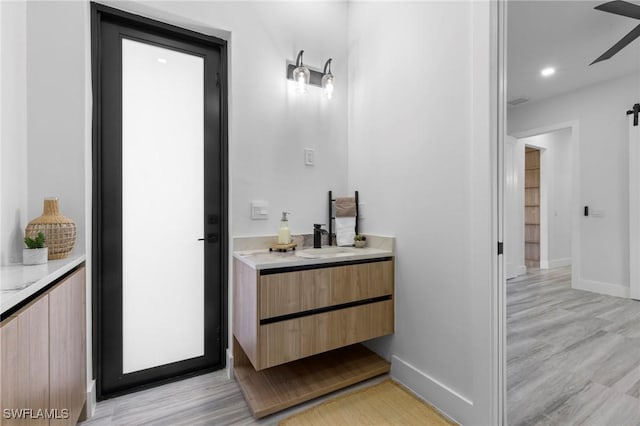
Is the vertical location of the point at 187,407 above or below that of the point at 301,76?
below

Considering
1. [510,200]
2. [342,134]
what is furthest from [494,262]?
[510,200]

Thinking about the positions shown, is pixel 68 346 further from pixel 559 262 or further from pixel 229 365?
pixel 559 262

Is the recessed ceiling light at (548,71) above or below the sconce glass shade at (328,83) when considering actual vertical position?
above

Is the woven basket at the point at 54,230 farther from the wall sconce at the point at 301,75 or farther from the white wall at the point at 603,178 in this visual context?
the white wall at the point at 603,178

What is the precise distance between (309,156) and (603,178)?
422cm

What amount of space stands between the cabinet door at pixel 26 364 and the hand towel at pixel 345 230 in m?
1.69

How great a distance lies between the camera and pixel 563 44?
3078 mm

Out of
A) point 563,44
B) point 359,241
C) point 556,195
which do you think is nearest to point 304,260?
point 359,241

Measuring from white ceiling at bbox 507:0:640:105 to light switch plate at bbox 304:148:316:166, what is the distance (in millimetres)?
2158

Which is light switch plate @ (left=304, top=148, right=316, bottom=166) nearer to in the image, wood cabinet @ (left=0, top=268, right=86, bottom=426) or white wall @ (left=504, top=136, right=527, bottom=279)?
wood cabinet @ (left=0, top=268, right=86, bottom=426)

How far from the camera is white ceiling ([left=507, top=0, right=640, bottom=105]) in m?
2.57

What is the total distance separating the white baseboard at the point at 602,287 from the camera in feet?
12.1

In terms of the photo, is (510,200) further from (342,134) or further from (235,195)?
(235,195)

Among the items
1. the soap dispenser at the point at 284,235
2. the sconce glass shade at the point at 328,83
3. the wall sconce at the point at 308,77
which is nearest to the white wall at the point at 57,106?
the soap dispenser at the point at 284,235
